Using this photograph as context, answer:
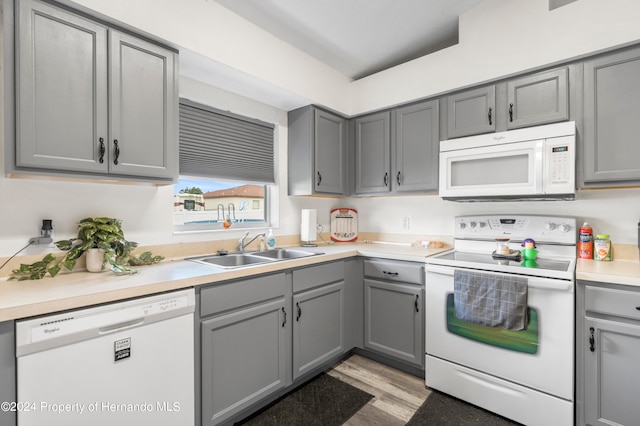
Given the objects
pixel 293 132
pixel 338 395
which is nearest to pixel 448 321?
pixel 338 395

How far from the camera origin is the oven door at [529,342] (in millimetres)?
1604

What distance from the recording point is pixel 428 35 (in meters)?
2.46

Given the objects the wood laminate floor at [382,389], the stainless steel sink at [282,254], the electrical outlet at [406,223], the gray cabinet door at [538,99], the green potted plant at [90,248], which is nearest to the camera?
the green potted plant at [90,248]

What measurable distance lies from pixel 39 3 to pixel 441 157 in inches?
95.8

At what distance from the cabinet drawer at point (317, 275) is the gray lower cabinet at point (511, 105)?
1.38m

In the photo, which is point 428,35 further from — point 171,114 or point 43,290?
point 43,290

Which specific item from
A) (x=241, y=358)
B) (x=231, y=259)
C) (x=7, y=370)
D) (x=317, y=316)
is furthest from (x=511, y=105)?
(x=7, y=370)

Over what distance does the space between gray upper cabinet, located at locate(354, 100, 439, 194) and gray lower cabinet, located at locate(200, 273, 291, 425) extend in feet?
4.53

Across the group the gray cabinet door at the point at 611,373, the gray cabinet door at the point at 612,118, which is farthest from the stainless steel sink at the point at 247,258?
the gray cabinet door at the point at 612,118

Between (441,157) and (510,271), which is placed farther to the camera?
(441,157)

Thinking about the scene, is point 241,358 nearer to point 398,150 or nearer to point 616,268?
point 398,150

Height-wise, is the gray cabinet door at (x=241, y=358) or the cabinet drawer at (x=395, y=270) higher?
the cabinet drawer at (x=395, y=270)

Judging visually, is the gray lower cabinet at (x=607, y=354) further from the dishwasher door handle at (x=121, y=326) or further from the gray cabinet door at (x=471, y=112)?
the dishwasher door handle at (x=121, y=326)

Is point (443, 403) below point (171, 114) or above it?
below
